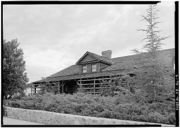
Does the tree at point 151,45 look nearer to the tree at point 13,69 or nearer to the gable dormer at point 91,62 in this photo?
the tree at point 13,69

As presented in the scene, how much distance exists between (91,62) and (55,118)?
38.2ft

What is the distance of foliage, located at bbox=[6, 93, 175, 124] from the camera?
7.39 m

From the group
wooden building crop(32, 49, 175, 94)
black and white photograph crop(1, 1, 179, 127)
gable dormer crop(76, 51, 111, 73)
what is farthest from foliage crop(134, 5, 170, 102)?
gable dormer crop(76, 51, 111, 73)

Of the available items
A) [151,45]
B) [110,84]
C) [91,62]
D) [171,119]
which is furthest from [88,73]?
[171,119]

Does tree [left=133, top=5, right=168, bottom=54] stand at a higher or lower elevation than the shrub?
higher

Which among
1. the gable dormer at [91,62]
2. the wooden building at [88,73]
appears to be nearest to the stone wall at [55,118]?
the wooden building at [88,73]

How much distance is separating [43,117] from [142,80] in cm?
335

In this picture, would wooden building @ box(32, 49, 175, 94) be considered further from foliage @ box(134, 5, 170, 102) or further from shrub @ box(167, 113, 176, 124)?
shrub @ box(167, 113, 176, 124)

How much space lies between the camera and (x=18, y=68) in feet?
35.4

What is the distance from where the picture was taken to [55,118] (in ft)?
27.8

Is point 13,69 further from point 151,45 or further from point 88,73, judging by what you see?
point 88,73

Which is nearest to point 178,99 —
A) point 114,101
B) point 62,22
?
point 114,101

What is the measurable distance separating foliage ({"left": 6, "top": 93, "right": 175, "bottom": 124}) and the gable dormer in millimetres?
8710

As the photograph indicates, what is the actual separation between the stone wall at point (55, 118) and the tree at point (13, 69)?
86cm
